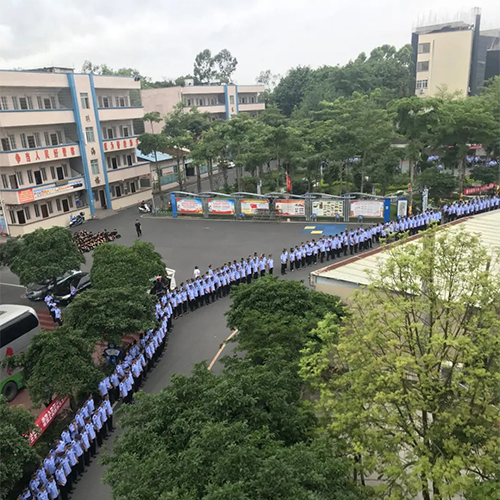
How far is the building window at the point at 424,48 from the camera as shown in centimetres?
4362

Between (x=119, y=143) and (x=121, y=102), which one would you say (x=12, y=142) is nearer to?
(x=119, y=143)

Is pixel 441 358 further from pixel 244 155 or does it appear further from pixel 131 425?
pixel 244 155

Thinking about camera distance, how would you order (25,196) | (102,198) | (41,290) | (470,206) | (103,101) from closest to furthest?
1. (41,290)
2. (470,206)
3. (25,196)
4. (103,101)
5. (102,198)

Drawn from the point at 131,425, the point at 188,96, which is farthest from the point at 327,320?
the point at 188,96

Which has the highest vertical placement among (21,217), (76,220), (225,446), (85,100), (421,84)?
(421,84)

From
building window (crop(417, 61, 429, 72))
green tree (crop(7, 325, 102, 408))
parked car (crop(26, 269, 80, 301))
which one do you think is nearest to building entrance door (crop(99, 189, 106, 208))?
parked car (crop(26, 269, 80, 301))

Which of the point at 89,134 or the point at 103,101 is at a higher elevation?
the point at 103,101

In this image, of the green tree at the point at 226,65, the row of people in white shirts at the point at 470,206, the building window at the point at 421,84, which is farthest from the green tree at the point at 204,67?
the row of people in white shirts at the point at 470,206

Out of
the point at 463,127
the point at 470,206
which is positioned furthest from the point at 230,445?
the point at 463,127

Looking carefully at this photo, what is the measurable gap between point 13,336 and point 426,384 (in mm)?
9648

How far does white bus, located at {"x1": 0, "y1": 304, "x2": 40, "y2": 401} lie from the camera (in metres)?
10.5

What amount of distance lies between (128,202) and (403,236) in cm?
2768

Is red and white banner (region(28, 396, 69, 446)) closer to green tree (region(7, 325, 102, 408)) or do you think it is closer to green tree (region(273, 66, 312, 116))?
green tree (region(7, 325, 102, 408))

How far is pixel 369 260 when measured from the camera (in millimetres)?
13438
